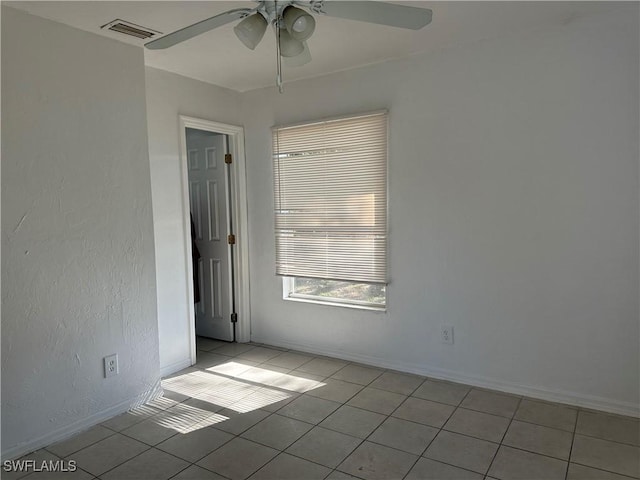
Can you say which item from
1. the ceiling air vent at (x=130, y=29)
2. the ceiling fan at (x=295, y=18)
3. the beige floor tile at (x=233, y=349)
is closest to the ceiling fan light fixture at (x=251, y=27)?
the ceiling fan at (x=295, y=18)

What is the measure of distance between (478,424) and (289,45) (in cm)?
227

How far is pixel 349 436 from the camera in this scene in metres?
2.56

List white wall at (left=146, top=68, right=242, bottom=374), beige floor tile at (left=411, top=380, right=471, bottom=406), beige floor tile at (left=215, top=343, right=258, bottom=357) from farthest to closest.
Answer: beige floor tile at (left=215, top=343, right=258, bottom=357) < white wall at (left=146, top=68, right=242, bottom=374) < beige floor tile at (left=411, top=380, right=471, bottom=406)

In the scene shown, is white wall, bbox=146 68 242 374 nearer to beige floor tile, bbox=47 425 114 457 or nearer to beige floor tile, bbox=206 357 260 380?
beige floor tile, bbox=206 357 260 380

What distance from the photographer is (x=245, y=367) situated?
365 centimetres

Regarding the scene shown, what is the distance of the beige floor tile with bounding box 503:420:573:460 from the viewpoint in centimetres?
236

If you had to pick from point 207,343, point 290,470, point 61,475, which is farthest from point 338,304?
point 61,475

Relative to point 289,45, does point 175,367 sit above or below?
below

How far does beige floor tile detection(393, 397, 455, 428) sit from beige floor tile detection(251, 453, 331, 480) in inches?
28.4

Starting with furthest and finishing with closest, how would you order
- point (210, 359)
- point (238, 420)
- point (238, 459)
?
point (210, 359) → point (238, 420) → point (238, 459)

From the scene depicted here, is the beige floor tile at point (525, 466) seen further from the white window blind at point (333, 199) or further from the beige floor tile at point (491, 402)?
the white window blind at point (333, 199)

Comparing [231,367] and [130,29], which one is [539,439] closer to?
[231,367]

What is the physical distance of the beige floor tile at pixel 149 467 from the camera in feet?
7.29

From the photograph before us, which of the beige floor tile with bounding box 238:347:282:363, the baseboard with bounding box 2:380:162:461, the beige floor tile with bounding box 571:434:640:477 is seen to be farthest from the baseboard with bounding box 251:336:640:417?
the baseboard with bounding box 2:380:162:461
